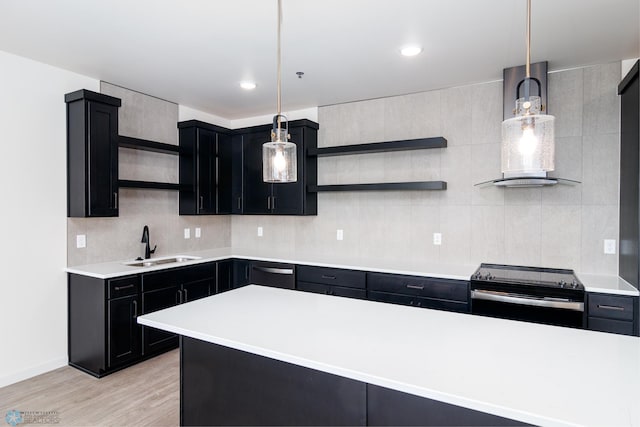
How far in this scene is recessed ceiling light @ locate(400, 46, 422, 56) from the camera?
275 cm

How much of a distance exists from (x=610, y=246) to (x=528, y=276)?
745mm

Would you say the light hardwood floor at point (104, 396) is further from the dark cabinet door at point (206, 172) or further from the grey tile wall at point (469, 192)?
the grey tile wall at point (469, 192)

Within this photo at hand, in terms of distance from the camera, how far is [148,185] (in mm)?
3717

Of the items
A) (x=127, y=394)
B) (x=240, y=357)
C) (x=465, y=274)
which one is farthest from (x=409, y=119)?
(x=127, y=394)

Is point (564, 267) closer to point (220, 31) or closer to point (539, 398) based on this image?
point (539, 398)

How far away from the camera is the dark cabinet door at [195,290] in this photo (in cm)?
374

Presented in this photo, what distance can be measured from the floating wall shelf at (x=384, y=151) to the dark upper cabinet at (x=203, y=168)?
114 centimetres

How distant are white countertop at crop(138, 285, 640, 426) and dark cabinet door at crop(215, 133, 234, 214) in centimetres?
259

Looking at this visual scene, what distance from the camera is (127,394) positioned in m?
2.81

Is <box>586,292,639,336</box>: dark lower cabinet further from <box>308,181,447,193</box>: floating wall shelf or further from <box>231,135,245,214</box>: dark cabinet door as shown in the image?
<box>231,135,245,214</box>: dark cabinet door

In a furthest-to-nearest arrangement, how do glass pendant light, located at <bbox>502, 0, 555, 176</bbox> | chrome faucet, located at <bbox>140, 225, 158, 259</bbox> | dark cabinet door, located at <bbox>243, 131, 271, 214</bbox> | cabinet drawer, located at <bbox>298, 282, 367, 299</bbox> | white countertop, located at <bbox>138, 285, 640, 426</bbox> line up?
dark cabinet door, located at <bbox>243, 131, 271, 214</bbox> < chrome faucet, located at <bbox>140, 225, 158, 259</bbox> < cabinet drawer, located at <bbox>298, 282, 367, 299</bbox> < glass pendant light, located at <bbox>502, 0, 555, 176</bbox> < white countertop, located at <bbox>138, 285, 640, 426</bbox>

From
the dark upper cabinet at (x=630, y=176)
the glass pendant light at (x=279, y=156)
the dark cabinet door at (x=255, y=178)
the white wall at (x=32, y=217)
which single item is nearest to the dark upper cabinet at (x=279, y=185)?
the dark cabinet door at (x=255, y=178)

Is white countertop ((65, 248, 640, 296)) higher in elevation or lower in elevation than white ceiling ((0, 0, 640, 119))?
lower

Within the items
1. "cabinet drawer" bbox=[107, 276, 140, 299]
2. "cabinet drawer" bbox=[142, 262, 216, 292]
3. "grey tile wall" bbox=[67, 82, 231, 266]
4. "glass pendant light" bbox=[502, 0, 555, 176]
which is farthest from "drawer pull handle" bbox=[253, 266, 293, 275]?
"glass pendant light" bbox=[502, 0, 555, 176]
